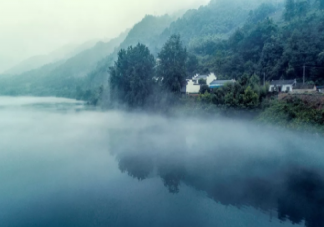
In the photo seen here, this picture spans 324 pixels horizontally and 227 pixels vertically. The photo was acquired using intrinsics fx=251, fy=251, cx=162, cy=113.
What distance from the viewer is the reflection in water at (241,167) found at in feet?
22.1

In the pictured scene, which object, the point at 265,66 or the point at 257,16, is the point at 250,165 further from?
the point at 257,16

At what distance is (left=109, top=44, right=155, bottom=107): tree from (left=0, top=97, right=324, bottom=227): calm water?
7.14 m

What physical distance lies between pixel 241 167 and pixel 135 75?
13.4m

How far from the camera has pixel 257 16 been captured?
3981 cm

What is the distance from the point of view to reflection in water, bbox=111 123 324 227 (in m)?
6.72

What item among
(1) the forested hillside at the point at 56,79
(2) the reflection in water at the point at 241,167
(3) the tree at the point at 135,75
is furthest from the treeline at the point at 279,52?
(1) the forested hillside at the point at 56,79

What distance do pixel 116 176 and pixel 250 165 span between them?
4.91 meters

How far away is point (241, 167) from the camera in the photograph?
29.9 feet

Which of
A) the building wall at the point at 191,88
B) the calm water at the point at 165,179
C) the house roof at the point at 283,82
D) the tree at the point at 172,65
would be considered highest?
the tree at the point at 172,65

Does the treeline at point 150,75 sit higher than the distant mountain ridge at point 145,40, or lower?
lower

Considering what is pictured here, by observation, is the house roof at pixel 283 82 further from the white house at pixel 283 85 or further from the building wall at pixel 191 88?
the building wall at pixel 191 88

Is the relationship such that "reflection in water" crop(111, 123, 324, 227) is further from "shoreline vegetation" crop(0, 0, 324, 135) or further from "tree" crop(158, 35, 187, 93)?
"tree" crop(158, 35, 187, 93)

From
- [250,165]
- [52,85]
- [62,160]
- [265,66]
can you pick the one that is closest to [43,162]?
[62,160]

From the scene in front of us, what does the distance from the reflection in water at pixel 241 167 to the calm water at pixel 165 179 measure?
0.03 metres
